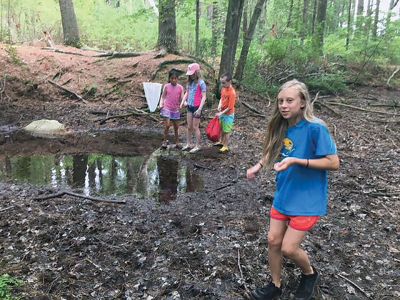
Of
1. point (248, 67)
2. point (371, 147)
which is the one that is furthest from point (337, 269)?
point (248, 67)

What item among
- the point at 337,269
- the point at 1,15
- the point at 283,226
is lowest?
the point at 337,269

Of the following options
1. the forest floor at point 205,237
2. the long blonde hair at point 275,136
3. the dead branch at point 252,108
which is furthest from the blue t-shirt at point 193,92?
the long blonde hair at point 275,136

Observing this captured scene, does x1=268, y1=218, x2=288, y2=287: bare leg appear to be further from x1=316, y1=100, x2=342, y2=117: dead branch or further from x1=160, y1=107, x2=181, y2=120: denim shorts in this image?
x1=316, y1=100, x2=342, y2=117: dead branch

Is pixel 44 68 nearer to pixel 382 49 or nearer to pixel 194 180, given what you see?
pixel 194 180

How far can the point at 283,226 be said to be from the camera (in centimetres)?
342

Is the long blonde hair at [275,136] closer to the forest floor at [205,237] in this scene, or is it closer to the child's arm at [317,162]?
the child's arm at [317,162]

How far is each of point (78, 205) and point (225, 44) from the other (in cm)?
846

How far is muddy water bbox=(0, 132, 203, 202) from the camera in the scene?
692 cm

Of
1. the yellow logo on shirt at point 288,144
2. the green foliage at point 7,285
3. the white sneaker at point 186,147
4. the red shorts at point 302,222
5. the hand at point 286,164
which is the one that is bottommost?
the green foliage at point 7,285

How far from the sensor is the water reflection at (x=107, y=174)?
6.86m

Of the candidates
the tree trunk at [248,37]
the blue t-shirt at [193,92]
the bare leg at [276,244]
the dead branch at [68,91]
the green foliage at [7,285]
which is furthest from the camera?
the tree trunk at [248,37]

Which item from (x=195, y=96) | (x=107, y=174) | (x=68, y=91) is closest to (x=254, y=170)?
(x=107, y=174)

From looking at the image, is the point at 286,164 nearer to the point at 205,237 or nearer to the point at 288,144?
the point at 288,144

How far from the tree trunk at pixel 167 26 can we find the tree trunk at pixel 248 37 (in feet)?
8.73
